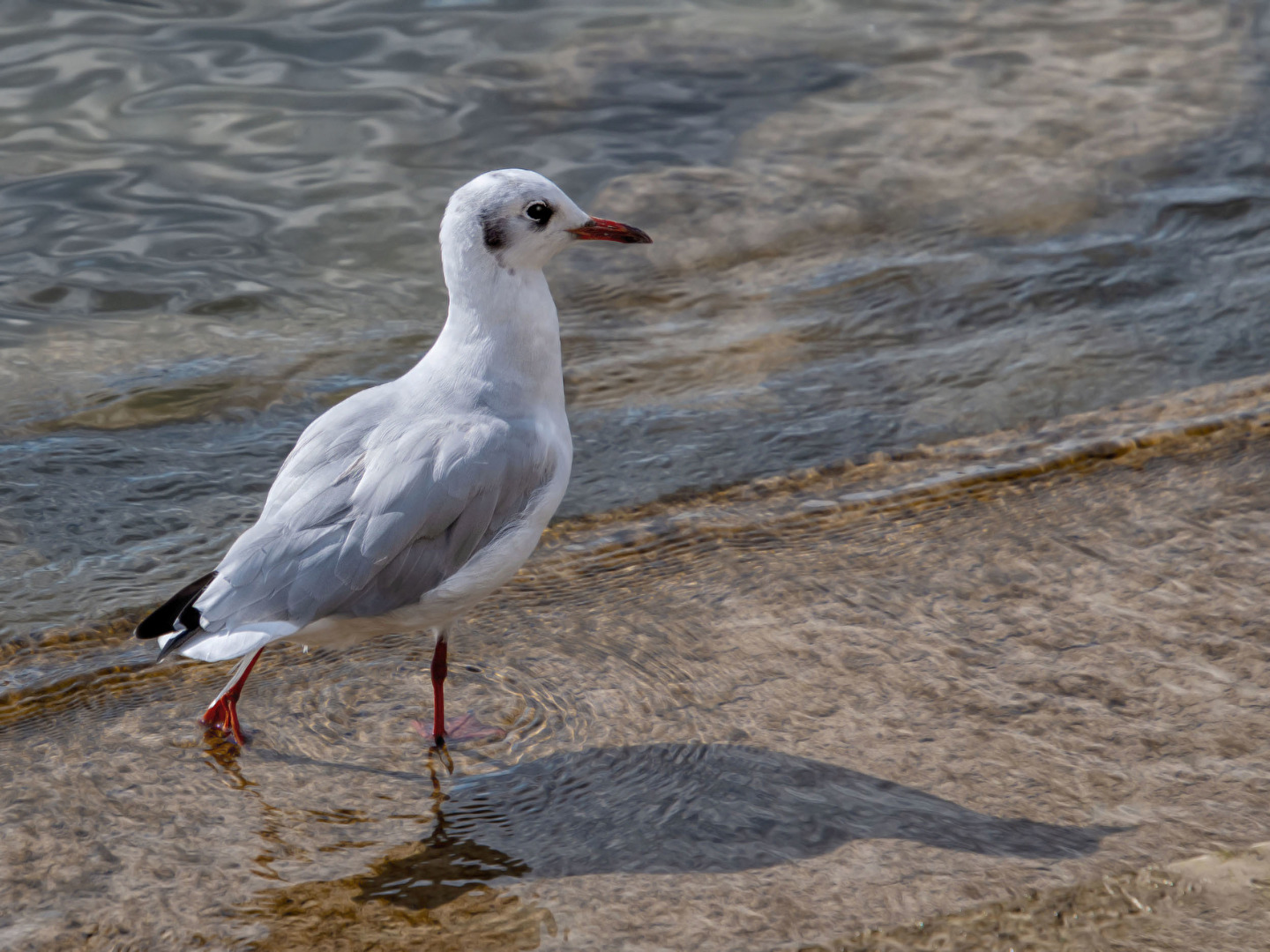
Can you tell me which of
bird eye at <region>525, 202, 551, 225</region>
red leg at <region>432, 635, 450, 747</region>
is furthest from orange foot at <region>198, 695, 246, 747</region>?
bird eye at <region>525, 202, 551, 225</region>

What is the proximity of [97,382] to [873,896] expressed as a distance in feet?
14.3

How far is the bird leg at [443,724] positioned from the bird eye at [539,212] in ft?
3.84

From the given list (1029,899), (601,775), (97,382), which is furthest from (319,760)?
(97,382)

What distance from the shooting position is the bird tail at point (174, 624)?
347cm

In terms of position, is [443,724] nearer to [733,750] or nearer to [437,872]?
[437,872]

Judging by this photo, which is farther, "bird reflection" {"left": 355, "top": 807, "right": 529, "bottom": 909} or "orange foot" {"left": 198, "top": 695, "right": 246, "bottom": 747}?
"orange foot" {"left": 198, "top": 695, "right": 246, "bottom": 747}

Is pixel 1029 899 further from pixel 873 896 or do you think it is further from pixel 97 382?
pixel 97 382

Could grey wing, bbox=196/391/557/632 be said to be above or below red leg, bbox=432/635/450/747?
A: above

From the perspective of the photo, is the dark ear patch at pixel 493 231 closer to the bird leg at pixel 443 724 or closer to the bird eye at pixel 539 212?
the bird eye at pixel 539 212

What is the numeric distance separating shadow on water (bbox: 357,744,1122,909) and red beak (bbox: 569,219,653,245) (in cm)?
144

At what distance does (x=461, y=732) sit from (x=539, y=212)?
1.44m

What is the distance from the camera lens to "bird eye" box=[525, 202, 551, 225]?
12.8 ft

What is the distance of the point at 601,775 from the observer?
3.68 m

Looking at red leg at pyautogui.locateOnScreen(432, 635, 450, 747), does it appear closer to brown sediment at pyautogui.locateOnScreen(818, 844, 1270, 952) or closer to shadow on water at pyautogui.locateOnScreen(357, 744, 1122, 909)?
shadow on water at pyautogui.locateOnScreen(357, 744, 1122, 909)
